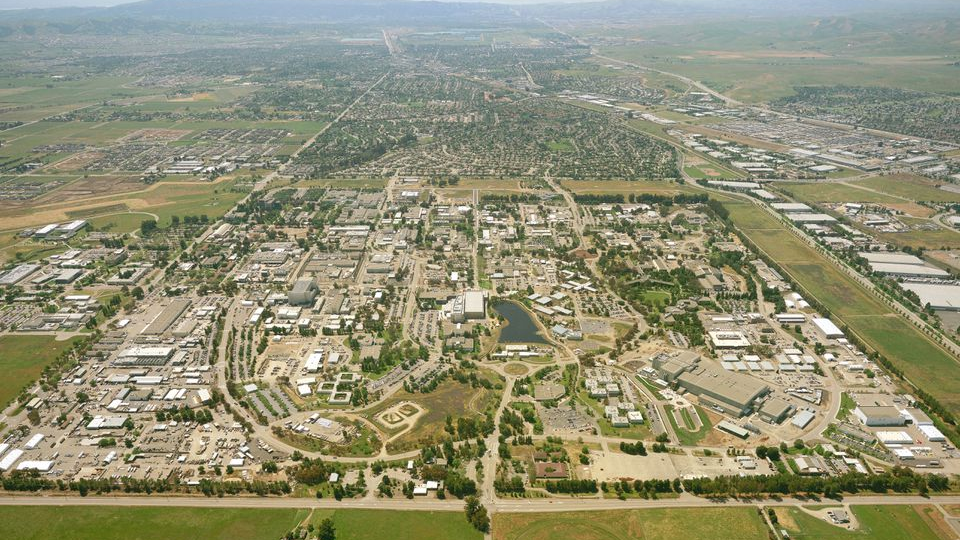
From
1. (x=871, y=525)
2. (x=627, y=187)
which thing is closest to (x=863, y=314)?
(x=871, y=525)

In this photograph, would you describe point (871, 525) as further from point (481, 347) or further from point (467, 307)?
point (467, 307)

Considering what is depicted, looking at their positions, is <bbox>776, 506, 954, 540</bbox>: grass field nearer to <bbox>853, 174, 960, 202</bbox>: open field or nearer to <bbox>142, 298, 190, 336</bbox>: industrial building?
<bbox>142, 298, 190, 336</bbox>: industrial building

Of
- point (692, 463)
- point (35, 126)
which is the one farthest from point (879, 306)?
point (35, 126)

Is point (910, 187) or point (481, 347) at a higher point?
point (910, 187)

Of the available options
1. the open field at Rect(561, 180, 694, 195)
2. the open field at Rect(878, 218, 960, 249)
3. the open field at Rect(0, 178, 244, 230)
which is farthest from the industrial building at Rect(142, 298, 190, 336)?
the open field at Rect(878, 218, 960, 249)

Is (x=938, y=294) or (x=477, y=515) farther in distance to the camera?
(x=938, y=294)

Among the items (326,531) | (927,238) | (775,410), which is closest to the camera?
(326,531)

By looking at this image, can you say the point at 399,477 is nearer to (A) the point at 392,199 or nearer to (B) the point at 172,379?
(B) the point at 172,379
